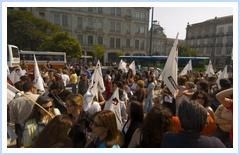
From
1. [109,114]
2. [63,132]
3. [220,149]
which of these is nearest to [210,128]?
[220,149]

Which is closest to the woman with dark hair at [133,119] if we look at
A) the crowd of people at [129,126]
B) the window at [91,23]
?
the crowd of people at [129,126]

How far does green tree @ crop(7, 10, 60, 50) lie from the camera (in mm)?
40625

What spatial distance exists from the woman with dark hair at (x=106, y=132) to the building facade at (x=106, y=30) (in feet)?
153

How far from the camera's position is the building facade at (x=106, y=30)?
168 feet

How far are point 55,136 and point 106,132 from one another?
45 centimetres

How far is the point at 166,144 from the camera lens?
2.67 meters

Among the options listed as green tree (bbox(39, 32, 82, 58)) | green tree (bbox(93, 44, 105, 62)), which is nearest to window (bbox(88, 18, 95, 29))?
green tree (bbox(93, 44, 105, 62))

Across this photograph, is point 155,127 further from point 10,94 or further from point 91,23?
point 91,23

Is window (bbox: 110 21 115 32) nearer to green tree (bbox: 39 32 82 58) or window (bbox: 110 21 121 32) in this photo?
window (bbox: 110 21 121 32)

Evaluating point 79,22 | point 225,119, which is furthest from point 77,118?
point 79,22

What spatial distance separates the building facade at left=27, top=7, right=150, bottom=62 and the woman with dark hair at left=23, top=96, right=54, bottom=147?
45.9 m

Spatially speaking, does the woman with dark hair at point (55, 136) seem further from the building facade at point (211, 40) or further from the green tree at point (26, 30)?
the building facade at point (211, 40)

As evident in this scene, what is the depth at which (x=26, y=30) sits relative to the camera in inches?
1642

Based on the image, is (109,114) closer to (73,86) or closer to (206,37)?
(73,86)
